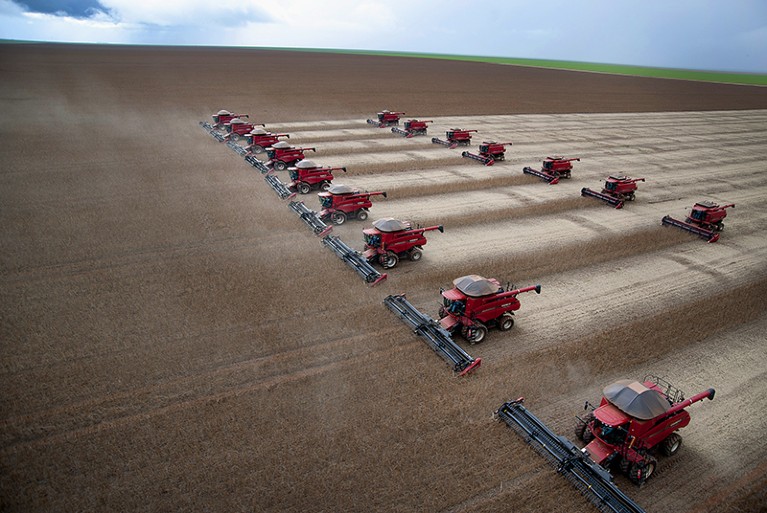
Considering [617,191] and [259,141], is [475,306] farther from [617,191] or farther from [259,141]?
[259,141]

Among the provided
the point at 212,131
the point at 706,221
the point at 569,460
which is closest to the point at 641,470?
the point at 569,460

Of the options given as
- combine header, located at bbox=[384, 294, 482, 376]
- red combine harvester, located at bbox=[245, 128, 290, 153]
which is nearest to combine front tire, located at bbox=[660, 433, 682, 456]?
combine header, located at bbox=[384, 294, 482, 376]

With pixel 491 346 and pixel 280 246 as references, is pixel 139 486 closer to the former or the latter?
pixel 491 346

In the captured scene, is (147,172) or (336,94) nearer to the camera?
(147,172)

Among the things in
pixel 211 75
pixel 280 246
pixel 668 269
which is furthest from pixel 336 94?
pixel 668 269

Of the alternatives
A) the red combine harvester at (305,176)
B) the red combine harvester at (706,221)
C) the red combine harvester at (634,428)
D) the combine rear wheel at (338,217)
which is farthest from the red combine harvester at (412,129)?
the red combine harvester at (634,428)
